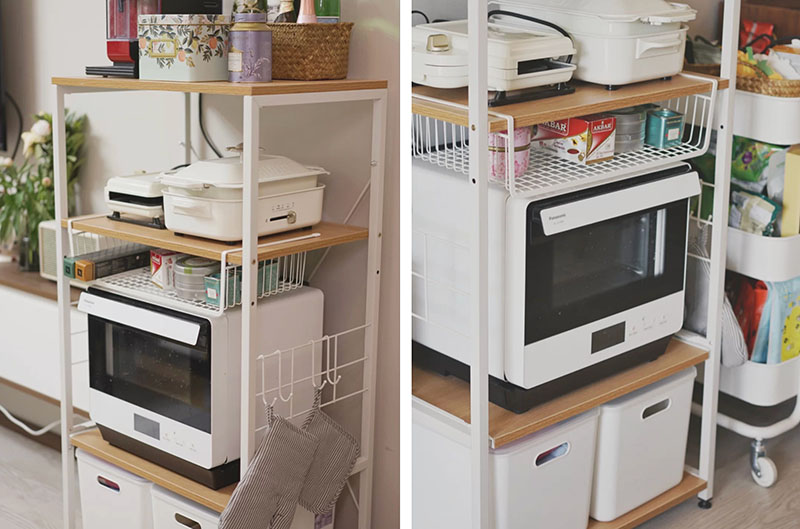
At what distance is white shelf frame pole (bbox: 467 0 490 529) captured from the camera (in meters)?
0.81

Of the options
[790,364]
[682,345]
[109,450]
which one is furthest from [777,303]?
[109,450]

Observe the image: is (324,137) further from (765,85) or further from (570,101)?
(765,85)

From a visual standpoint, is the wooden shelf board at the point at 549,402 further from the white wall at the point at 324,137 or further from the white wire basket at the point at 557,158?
the white wall at the point at 324,137

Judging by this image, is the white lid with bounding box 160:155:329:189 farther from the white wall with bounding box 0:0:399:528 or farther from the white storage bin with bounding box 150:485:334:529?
the white storage bin with bounding box 150:485:334:529

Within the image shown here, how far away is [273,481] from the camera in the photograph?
1374 mm

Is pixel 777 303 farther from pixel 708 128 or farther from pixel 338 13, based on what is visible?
pixel 338 13

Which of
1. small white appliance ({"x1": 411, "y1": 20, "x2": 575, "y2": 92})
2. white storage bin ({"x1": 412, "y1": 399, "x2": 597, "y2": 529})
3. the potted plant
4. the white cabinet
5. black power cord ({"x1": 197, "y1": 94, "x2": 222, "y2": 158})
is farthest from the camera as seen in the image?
the potted plant

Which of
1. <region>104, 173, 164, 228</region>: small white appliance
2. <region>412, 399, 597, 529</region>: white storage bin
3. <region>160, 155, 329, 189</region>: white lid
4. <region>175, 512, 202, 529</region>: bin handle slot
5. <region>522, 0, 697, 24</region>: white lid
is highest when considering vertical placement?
<region>522, 0, 697, 24</region>: white lid

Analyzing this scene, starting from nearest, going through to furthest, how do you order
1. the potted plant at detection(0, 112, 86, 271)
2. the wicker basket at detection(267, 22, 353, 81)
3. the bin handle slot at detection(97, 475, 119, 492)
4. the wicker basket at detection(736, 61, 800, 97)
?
1. the wicker basket at detection(736, 61, 800, 97)
2. the wicker basket at detection(267, 22, 353, 81)
3. the bin handle slot at detection(97, 475, 119, 492)
4. the potted plant at detection(0, 112, 86, 271)

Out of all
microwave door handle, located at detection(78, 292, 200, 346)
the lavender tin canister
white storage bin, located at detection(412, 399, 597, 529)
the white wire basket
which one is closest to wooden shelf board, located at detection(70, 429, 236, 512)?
microwave door handle, located at detection(78, 292, 200, 346)

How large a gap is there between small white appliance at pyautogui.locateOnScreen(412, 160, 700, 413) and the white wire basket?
0.04 feet

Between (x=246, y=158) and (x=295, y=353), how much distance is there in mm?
381

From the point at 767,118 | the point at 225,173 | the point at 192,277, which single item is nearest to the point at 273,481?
the point at 192,277

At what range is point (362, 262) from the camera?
1.56 meters
